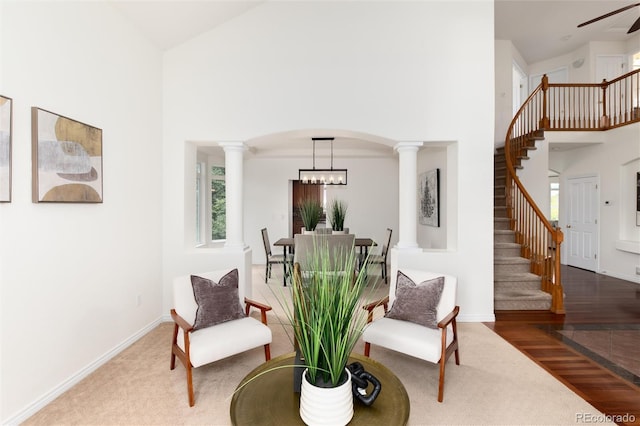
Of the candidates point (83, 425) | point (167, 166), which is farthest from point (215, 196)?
point (83, 425)

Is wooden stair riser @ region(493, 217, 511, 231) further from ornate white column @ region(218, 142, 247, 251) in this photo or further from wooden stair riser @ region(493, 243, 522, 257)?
ornate white column @ region(218, 142, 247, 251)

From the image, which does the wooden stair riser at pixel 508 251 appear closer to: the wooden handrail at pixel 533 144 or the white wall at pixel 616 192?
the wooden handrail at pixel 533 144

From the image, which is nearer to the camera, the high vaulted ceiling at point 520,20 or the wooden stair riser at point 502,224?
the high vaulted ceiling at point 520,20

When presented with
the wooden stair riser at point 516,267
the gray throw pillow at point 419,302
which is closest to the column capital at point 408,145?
the gray throw pillow at point 419,302

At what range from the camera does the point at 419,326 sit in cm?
252

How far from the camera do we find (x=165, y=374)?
249cm

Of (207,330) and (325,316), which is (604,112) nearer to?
(325,316)

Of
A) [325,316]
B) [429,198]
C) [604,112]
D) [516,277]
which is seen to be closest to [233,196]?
[325,316]

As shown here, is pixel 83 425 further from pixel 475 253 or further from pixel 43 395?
pixel 475 253

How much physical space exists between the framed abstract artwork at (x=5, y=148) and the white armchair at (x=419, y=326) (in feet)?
8.20

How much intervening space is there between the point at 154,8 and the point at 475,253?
4.46 m

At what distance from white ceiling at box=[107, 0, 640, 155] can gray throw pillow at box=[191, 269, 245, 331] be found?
2430mm

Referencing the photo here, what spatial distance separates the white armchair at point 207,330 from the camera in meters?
2.20

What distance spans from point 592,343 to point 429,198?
134 inches
